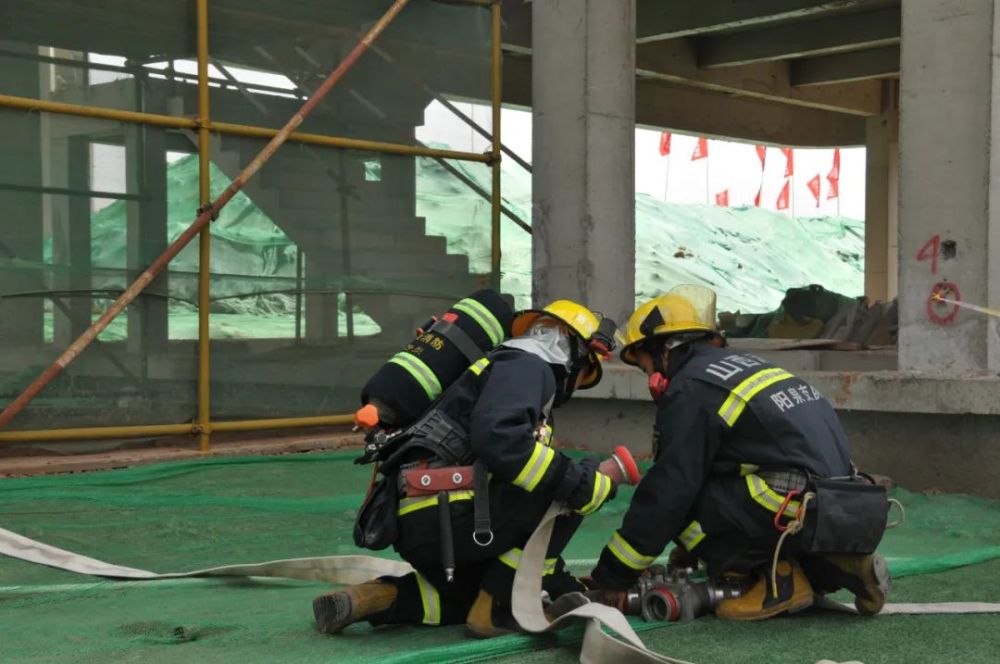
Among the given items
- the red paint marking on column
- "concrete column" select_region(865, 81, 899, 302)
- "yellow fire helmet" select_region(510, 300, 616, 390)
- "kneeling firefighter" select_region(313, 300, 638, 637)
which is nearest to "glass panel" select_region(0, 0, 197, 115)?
the red paint marking on column

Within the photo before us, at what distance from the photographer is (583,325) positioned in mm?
4145

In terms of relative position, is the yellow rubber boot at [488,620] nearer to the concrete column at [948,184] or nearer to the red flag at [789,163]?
the concrete column at [948,184]

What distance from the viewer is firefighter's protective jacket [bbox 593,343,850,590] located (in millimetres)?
4023

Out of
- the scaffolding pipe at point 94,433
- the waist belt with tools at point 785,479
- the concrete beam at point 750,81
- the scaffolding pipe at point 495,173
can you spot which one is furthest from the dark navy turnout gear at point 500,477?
the concrete beam at point 750,81

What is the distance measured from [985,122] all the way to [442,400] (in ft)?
15.2

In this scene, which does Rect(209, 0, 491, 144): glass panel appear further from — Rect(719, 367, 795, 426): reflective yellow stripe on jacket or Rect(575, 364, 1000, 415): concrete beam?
Rect(719, 367, 795, 426): reflective yellow stripe on jacket

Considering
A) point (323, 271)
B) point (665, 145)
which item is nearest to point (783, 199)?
point (665, 145)

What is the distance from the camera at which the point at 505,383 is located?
385 cm

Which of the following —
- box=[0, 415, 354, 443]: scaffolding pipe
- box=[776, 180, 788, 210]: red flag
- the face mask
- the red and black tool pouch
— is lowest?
box=[0, 415, 354, 443]: scaffolding pipe

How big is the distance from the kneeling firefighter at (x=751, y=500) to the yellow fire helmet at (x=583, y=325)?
266 mm

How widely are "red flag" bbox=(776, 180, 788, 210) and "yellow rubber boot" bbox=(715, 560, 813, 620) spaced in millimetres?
30866

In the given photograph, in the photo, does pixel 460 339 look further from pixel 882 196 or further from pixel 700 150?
pixel 700 150

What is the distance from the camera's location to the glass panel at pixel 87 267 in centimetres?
810

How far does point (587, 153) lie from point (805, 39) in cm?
691
